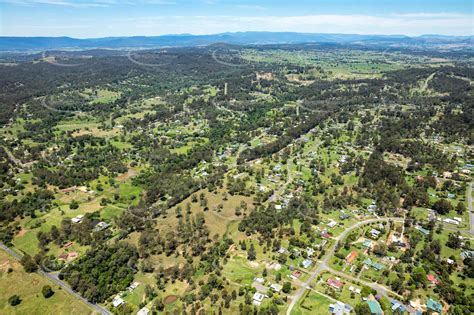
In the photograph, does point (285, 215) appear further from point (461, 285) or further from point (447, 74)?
point (447, 74)

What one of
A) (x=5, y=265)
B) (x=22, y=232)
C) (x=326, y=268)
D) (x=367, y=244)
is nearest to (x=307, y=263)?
(x=326, y=268)

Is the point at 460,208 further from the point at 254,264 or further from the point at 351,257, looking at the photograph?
the point at 254,264

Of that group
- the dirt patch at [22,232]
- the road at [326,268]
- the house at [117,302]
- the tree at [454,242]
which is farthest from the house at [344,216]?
the dirt patch at [22,232]

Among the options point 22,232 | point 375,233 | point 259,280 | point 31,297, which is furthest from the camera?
point 22,232

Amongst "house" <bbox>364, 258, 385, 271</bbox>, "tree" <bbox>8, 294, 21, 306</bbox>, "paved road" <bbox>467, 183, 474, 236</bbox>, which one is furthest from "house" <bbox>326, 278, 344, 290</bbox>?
"tree" <bbox>8, 294, 21, 306</bbox>

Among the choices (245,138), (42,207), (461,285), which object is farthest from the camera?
(245,138)

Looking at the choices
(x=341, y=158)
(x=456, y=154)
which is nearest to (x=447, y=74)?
(x=456, y=154)

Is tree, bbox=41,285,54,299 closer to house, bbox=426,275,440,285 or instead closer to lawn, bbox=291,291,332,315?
lawn, bbox=291,291,332,315
